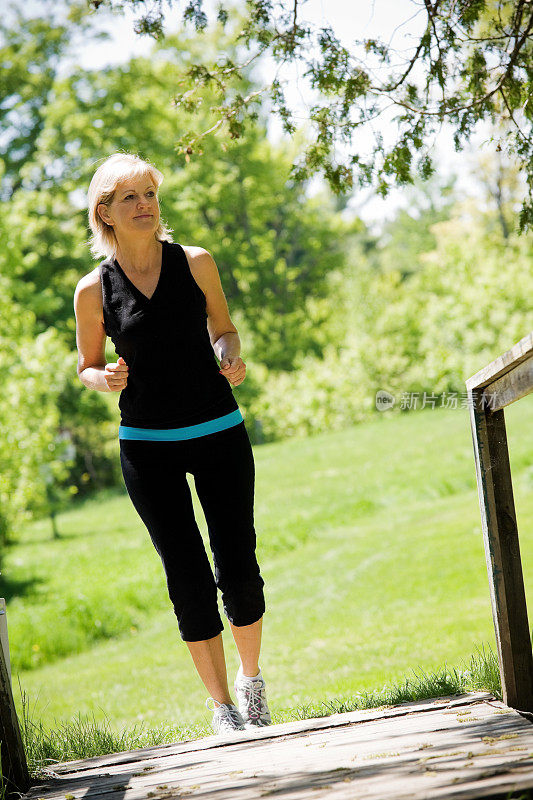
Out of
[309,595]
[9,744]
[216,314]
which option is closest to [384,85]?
[216,314]

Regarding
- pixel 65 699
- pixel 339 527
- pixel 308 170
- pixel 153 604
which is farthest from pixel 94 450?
pixel 308 170

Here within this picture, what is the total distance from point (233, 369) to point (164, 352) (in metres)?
0.24

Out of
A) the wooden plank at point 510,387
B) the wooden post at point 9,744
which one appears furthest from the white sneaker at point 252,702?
the wooden plank at point 510,387

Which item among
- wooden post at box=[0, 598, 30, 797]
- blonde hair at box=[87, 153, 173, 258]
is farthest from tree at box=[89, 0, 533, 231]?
wooden post at box=[0, 598, 30, 797]

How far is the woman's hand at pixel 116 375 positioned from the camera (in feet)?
9.03

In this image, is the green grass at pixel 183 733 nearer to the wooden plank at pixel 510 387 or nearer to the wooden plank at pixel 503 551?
the wooden plank at pixel 503 551

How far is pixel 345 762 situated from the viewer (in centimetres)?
221

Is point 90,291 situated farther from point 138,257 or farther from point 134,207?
point 134,207

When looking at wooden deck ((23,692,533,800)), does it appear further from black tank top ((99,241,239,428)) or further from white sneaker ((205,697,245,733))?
black tank top ((99,241,239,428))

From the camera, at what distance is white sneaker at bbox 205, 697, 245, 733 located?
9.64 ft

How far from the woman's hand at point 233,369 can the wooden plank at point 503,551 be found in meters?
0.77

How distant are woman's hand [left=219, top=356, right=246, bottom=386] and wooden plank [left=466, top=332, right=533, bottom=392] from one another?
75cm

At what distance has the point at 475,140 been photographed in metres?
3.99

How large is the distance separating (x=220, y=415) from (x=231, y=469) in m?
0.18
